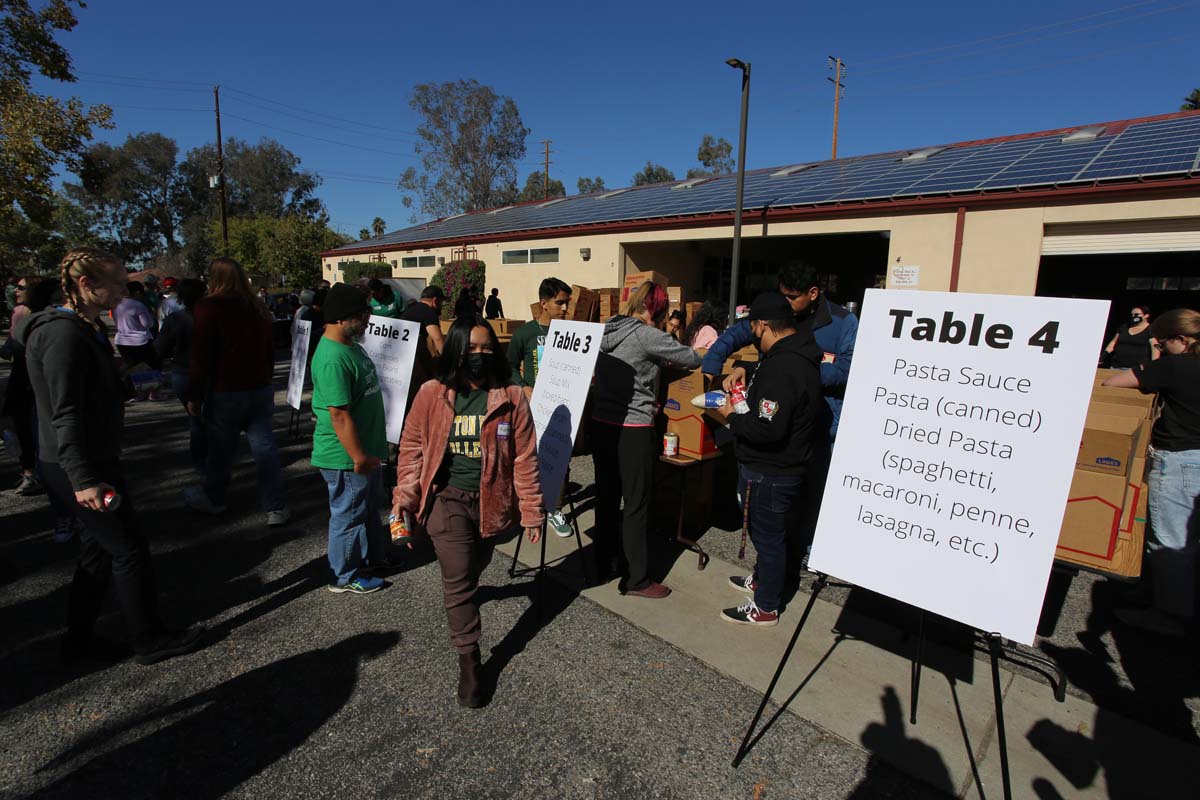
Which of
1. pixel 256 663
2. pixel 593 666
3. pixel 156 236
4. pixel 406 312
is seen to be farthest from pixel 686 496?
pixel 156 236

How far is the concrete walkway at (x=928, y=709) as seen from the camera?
2.36m

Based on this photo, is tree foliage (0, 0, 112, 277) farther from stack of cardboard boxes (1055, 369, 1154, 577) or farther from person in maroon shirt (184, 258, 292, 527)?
stack of cardboard boxes (1055, 369, 1154, 577)

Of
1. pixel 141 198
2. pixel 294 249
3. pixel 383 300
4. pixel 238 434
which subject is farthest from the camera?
pixel 141 198

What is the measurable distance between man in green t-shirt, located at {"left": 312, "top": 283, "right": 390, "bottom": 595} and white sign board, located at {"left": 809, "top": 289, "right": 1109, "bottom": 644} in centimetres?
247

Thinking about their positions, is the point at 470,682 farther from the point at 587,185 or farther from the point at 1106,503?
the point at 587,185

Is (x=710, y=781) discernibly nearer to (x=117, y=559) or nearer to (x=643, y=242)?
(x=117, y=559)

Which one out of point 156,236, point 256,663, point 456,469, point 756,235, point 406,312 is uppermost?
point 156,236

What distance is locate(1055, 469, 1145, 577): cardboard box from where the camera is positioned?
129 inches

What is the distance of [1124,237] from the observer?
8.17 metres

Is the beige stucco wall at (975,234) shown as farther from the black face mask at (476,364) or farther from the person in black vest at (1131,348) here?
the black face mask at (476,364)

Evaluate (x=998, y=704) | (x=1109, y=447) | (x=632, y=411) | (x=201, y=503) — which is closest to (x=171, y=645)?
(x=201, y=503)

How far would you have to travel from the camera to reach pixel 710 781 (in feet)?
7.60

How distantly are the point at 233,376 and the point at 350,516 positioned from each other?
5.80 ft

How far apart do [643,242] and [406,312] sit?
9.07 metres
